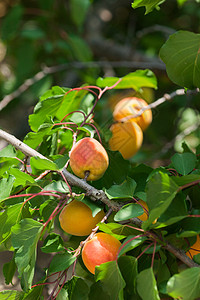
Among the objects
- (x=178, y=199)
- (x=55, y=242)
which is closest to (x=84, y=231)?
(x=55, y=242)

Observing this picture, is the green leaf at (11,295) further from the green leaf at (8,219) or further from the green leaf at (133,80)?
the green leaf at (133,80)

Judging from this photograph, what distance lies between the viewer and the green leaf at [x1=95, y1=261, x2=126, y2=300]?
0.42 m

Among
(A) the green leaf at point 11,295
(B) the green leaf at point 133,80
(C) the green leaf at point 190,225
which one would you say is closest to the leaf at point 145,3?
(B) the green leaf at point 133,80

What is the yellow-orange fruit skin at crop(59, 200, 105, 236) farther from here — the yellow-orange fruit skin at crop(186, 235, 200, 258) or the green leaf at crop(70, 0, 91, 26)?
the green leaf at crop(70, 0, 91, 26)

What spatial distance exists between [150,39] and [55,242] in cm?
117

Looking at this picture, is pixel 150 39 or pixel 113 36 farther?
pixel 113 36

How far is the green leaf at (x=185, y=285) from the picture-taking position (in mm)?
368

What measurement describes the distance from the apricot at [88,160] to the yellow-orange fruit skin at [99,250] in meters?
0.08

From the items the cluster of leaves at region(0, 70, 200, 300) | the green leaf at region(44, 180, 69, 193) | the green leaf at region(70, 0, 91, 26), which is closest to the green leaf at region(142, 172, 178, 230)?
the cluster of leaves at region(0, 70, 200, 300)

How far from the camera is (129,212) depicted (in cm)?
44

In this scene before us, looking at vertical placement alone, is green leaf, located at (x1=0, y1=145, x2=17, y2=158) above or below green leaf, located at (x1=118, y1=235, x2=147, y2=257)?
below

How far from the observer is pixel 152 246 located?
429mm

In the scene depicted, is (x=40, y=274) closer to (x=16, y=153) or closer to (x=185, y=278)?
(x=16, y=153)

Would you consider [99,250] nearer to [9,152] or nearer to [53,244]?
[53,244]
